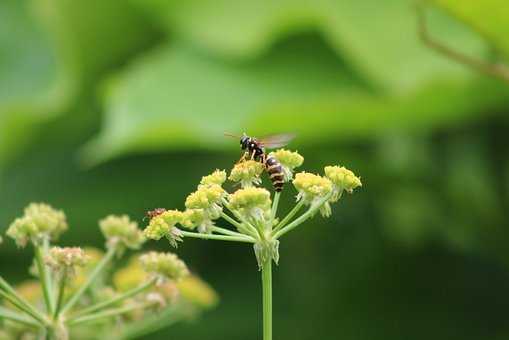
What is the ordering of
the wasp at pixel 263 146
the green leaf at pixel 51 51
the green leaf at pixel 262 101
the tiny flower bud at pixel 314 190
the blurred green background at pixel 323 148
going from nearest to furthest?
the tiny flower bud at pixel 314 190
the wasp at pixel 263 146
the green leaf at pixel 262 101
the blurred green background at pixel 323 148
the green leaf at pixel 51 51

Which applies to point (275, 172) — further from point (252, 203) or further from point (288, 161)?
point (252, 203)

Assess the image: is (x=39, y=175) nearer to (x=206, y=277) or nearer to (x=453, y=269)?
(x=206, y=277)

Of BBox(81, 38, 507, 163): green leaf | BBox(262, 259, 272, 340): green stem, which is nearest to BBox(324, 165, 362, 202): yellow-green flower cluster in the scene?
BBox(262, 259, 272, 340): green stem

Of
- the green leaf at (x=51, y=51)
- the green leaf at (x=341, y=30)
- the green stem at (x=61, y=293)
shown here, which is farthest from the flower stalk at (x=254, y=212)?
the green leaf at (x=51, y=51)

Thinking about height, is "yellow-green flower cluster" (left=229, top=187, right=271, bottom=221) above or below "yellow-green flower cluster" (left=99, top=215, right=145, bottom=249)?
below

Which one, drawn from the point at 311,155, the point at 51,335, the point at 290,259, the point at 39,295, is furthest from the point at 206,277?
the point at 51,335

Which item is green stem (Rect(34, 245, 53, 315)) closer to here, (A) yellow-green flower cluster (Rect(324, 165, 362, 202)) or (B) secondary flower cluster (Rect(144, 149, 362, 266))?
(B) secondary flower cluster (Rect(144, 149, 362, 266))

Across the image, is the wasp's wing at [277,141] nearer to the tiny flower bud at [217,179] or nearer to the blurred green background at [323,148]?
the tiny flower bud at [217,179]
